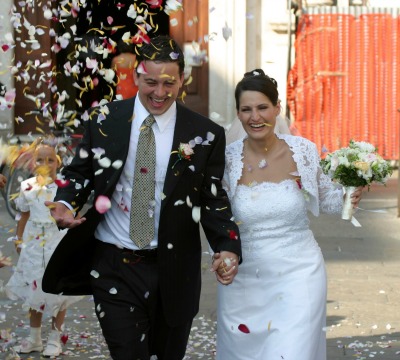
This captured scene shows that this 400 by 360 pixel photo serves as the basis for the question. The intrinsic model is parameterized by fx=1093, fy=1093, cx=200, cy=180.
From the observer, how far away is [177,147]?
5.28 metres

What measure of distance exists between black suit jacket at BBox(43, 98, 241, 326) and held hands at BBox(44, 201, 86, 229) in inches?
2.8

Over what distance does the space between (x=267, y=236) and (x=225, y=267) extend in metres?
0.55

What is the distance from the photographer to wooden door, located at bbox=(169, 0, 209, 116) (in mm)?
16281

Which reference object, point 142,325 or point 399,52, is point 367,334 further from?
point 399,52

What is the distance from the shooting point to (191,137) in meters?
5.32

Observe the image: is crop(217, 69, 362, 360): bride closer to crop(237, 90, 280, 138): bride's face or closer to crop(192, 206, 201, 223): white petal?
crop(237, 90, 280, 138): bride's face

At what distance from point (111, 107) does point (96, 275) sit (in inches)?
32.8

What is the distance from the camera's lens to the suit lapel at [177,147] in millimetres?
5227

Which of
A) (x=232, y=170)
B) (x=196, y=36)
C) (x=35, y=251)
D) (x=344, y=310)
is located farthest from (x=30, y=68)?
(x=232, y=170)

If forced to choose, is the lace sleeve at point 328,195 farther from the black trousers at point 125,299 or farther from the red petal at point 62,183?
the red petal at point 62,183

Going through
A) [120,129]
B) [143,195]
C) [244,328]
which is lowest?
[244,328]

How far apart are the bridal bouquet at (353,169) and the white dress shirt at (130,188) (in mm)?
1040

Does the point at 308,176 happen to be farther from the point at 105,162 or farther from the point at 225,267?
the point at 105,162

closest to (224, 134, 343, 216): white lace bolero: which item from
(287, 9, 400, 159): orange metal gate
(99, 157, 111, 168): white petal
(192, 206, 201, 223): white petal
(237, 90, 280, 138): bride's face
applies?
(237, 90, 280, 138): bride's face
